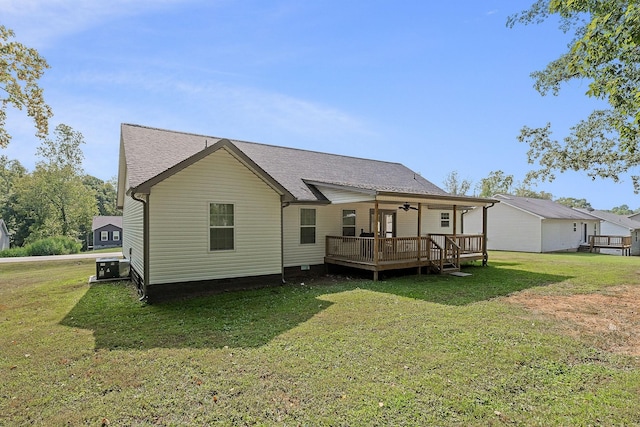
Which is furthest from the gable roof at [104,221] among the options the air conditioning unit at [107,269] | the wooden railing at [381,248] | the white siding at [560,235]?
the white siding at [560,235]

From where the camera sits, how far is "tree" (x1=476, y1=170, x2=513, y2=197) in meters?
49.1

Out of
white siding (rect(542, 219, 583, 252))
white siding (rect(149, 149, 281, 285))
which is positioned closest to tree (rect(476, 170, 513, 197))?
white siding (rect(542, 219, 583, 252))

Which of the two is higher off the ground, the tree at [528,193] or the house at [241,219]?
the tree at [528,193]

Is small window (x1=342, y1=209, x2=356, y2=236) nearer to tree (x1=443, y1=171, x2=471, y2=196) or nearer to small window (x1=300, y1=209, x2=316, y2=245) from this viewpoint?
small window (x1=300, y1=209, x2=316, y2=245)

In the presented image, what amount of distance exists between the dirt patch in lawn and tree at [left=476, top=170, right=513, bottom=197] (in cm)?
4266

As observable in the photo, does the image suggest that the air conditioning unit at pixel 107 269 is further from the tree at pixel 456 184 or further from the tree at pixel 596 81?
the tree at pixel 456 184

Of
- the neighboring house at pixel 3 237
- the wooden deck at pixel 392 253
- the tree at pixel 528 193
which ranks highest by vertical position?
the tree at pixel 528 193

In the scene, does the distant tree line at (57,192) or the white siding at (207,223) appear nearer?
the white siding at (207,223)

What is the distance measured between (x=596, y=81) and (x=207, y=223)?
8.82 m

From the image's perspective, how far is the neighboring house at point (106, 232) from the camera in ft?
145

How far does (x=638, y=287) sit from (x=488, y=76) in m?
8.69

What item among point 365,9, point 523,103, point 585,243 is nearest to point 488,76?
point 523,103

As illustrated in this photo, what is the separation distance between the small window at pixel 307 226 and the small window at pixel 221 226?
11.0ft

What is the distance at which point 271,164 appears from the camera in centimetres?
1351
